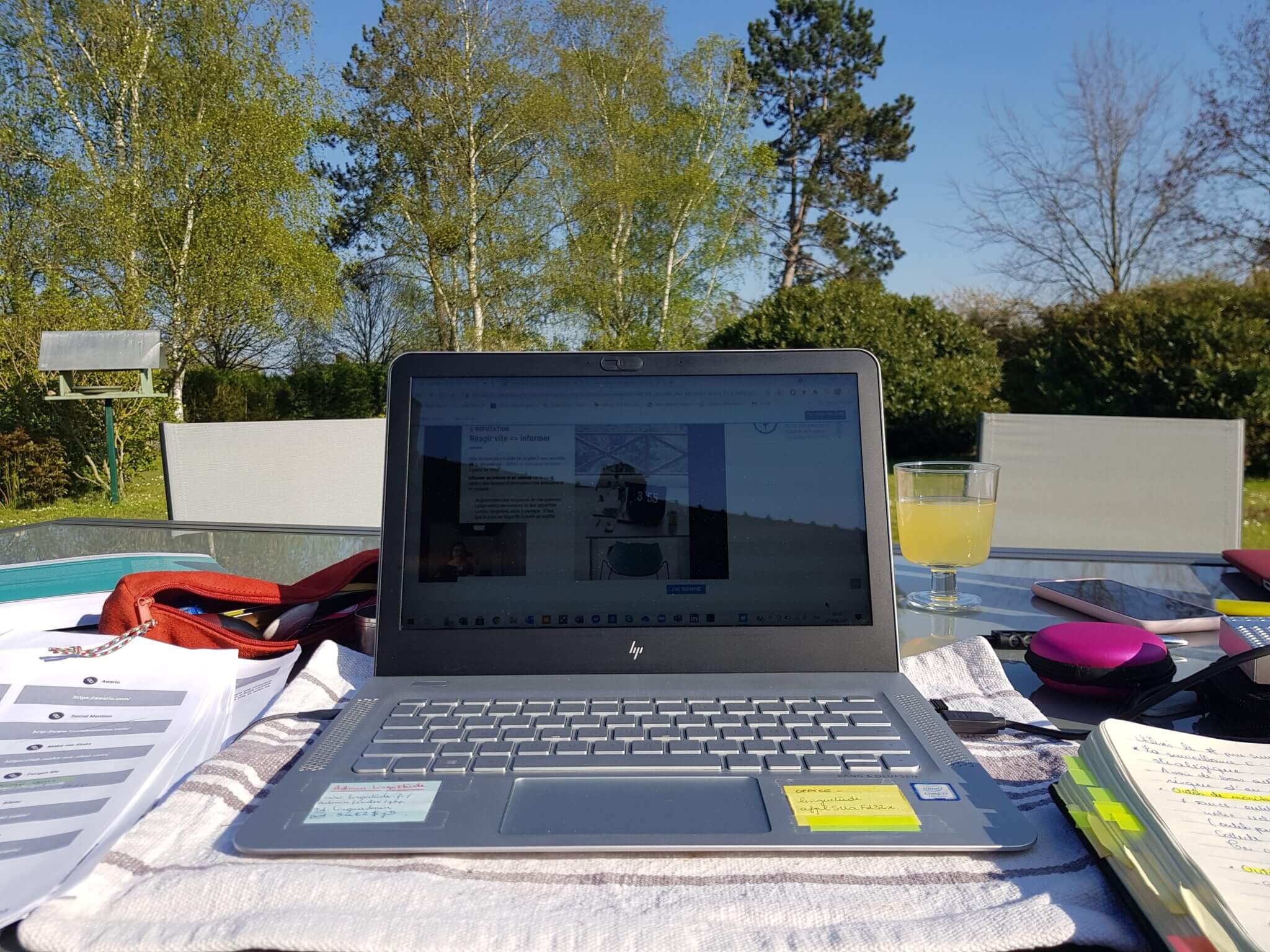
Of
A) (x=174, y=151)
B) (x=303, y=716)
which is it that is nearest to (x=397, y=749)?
(x=303, y=716)

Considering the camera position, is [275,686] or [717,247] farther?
[717,247]

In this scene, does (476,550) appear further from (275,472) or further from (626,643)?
(275,472)

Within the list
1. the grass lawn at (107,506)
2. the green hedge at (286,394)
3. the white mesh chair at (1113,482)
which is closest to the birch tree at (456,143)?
the green hedge at (286,394)

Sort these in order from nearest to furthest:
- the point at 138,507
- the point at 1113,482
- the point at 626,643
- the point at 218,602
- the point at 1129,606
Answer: the point at 626,643, the point at 218,602, the point at 1129,606, the point at 1113,482, the point at 138,507

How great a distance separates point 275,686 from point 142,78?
1218 centimetres

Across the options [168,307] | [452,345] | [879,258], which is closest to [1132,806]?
[168,307]

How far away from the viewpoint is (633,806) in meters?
0.54

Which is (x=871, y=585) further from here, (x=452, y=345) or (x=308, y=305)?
(x=452, y=345)

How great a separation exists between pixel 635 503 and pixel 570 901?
1.46 ft

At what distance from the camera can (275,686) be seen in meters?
0.83

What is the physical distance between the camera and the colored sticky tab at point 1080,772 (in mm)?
530

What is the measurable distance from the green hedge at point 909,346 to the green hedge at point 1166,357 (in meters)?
0.92

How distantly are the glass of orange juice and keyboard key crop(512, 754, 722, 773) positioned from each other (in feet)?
2.24

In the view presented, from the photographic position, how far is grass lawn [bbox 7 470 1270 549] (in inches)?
240
